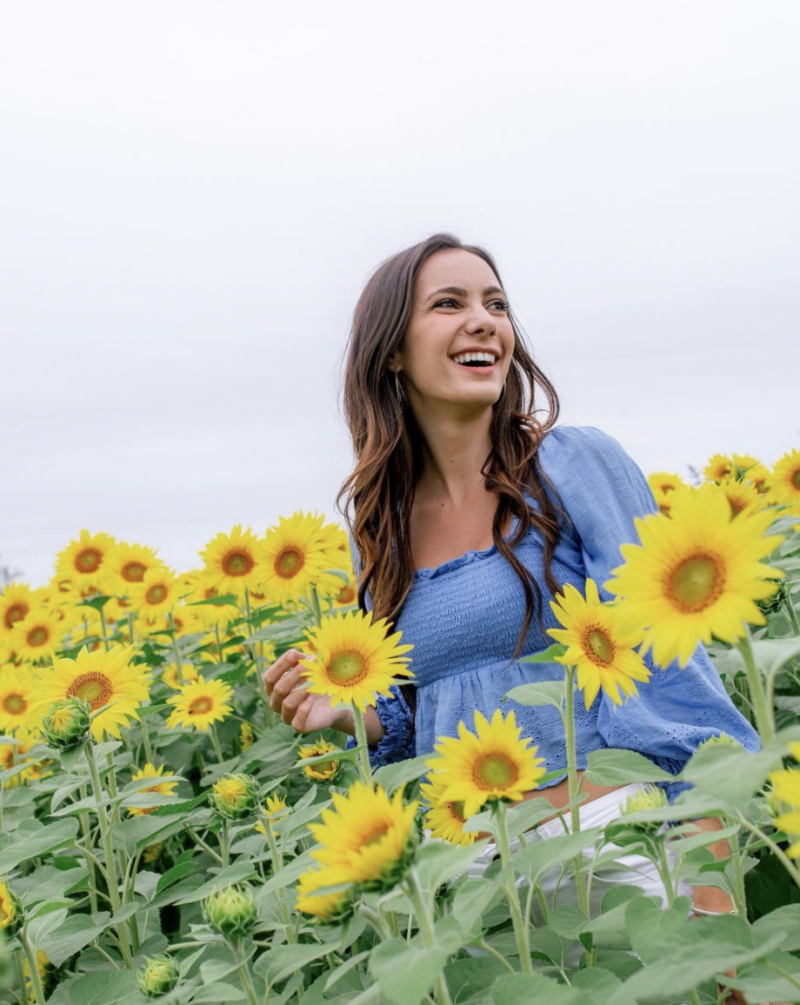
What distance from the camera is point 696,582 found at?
42.4 inches

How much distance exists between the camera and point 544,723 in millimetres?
2494

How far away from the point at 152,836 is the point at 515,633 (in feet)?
3.42

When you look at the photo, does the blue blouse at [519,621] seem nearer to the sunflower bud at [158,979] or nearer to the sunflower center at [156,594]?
the sunflower bud at [158,979]

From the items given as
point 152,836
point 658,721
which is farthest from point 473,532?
point 152,836

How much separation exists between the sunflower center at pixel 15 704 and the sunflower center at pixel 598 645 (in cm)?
276

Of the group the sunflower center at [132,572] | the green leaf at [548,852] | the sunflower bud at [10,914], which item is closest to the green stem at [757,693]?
the green leaf at [548,852]

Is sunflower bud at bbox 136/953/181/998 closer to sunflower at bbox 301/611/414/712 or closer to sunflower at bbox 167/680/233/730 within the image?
sunflower at bbox 301/611/414/712

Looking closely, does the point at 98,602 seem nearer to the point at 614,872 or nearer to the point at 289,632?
the point at 289,632

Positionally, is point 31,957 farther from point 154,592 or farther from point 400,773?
point 154,592

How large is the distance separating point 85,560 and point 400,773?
Answer: 3.62m

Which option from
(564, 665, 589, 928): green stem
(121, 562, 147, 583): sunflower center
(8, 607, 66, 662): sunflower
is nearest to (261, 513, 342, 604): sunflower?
(564, 665, 589, 928): green stem

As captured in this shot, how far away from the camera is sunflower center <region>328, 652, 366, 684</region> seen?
67.4 inches

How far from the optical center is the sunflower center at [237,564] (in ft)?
11.9

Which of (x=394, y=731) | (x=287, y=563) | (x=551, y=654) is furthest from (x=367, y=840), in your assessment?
(x=287, y=563)
